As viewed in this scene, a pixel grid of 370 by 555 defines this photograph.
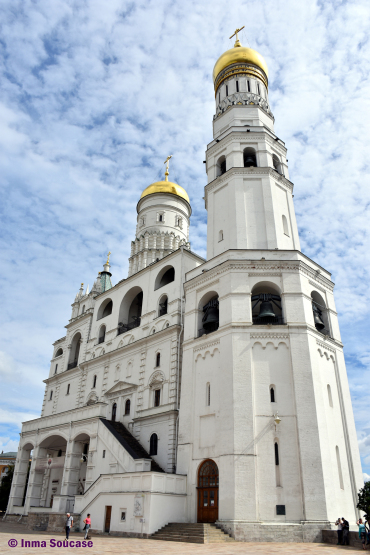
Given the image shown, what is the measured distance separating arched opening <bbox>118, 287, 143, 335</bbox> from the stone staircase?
15963mm

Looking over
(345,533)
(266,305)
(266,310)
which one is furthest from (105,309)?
(345,533)

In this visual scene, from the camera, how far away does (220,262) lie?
80.8ft

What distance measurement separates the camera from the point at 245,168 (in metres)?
27.6

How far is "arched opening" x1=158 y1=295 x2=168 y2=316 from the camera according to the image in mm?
30219

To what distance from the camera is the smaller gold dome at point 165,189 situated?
133 ft

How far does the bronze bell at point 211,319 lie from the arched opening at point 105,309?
14.8 meters

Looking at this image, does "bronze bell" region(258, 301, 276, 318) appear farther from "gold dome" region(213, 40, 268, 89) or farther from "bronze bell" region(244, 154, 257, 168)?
"gold dome" region(213, 40, 268, 89)

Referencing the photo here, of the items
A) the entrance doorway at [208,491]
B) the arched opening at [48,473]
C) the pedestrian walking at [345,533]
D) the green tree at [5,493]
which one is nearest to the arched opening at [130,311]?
the arched opening at [48,473]

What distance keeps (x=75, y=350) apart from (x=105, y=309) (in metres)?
5.56

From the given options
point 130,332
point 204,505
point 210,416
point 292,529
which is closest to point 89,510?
point 204,505

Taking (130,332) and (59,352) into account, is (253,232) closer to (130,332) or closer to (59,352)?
(130,332)

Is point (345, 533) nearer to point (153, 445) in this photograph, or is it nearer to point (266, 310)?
point (266, 310)

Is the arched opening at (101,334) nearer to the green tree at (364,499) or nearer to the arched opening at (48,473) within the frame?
the arched opening at (48,473)

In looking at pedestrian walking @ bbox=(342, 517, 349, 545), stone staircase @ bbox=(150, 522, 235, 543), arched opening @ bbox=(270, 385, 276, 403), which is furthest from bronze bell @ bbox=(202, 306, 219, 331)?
pedestrian walking @ bbox=(342, 517, 349, 545)
